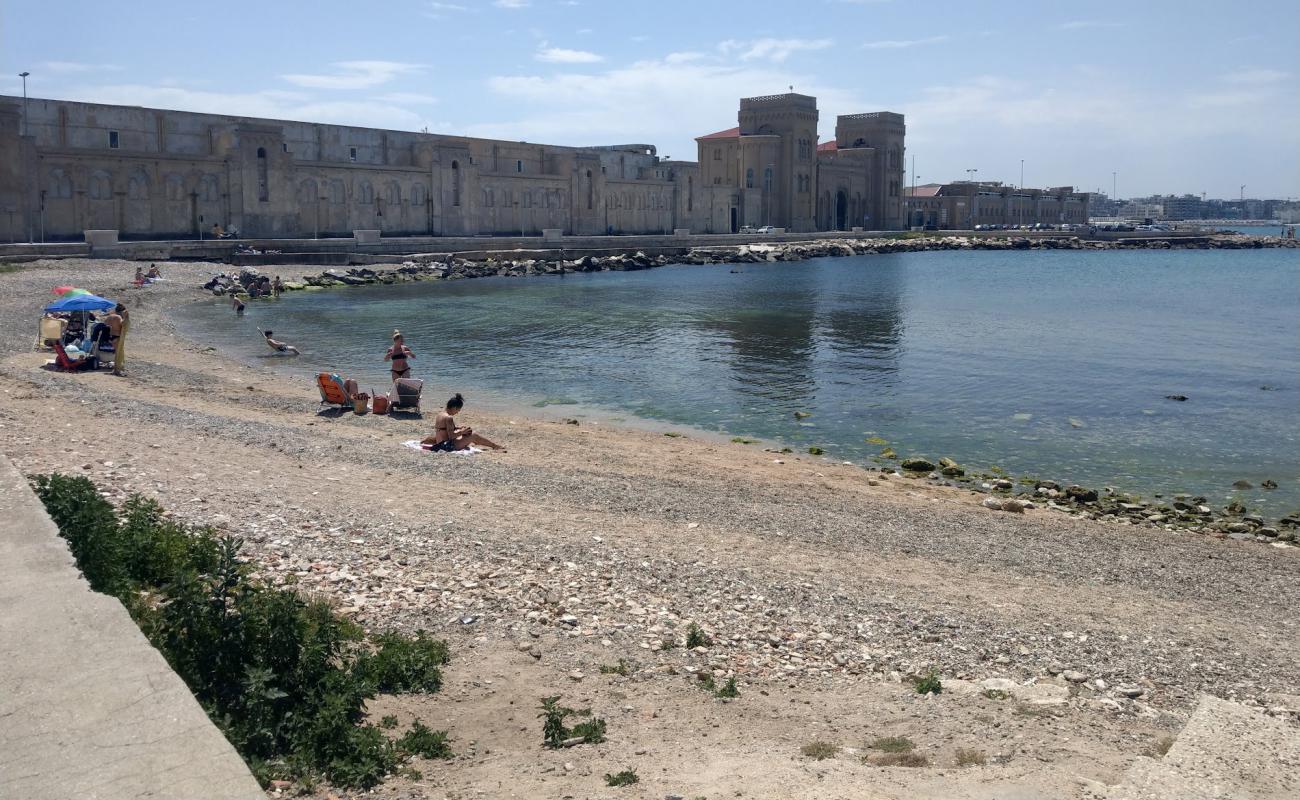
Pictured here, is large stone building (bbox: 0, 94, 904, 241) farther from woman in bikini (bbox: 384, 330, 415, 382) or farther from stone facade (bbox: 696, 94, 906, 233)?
woman in bikini (bbox: 384, 330, 415, 382)

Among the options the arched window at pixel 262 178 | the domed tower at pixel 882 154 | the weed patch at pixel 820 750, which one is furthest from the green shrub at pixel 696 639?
the domed tower at pixel 882 154

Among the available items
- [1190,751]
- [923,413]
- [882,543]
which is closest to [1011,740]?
[1190,751]

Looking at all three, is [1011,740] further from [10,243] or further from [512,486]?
[10,243]

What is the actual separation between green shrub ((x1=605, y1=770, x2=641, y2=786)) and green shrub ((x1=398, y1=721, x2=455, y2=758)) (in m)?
0.85

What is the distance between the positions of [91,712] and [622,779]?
7.62ft

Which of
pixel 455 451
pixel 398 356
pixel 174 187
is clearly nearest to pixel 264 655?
pixel 455 451

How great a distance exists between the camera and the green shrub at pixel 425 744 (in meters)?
5.32

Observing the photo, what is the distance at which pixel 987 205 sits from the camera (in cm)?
14012

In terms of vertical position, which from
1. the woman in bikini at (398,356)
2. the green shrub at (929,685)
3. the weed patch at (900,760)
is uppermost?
the woman in bikini at (398,356)

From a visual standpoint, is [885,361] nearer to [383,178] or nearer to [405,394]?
[405,394]

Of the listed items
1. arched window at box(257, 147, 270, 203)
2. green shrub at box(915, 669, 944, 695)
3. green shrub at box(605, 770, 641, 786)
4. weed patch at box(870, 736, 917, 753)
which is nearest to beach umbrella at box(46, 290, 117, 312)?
green shrub at box(915, 669, 944, 695)

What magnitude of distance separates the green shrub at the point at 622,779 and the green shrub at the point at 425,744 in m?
0.85

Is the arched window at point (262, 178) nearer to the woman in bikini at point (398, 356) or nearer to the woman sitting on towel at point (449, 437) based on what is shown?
the woman in bikini at point (398, 356)

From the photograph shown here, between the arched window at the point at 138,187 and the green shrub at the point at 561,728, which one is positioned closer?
the green shrub at the point at 561,728
